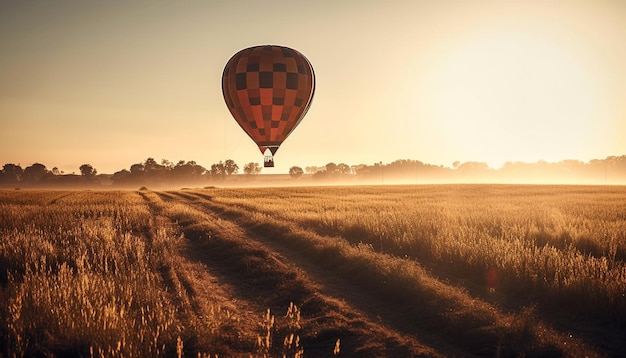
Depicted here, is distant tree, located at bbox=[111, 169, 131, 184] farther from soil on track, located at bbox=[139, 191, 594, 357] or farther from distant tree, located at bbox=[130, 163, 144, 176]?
soil on track, located at bbox=[139, 191, 594, 357]

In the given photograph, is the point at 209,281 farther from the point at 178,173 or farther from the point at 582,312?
the point at 178,173

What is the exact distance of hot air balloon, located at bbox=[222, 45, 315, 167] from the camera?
86.1 ft

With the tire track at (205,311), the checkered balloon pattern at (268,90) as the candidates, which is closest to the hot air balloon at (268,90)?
the checkered balloon pattern at (268,90)

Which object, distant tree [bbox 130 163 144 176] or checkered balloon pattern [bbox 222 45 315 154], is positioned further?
distant tree [bbox 130 163 144 176]

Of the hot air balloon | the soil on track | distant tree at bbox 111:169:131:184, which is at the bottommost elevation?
the soil on track

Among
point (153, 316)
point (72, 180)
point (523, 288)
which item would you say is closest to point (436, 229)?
point (523, 288)

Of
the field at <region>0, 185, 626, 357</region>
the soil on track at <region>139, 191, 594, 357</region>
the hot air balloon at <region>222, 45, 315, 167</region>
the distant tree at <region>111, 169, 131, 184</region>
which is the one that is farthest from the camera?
the distant tree at <region>111, 169, 131, 184</region>

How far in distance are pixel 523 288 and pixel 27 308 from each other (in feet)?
34.1

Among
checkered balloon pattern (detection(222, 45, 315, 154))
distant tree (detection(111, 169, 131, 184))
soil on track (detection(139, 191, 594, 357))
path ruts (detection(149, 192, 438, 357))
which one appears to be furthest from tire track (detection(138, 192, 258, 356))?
distant tree (detection(111, 169, 131, 184))

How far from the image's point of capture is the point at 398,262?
11.6 m

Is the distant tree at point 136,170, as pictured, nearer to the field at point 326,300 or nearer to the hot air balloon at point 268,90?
the hot air balloon at point 268,90

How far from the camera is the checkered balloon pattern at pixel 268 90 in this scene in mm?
26234

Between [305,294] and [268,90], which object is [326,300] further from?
[268,90]

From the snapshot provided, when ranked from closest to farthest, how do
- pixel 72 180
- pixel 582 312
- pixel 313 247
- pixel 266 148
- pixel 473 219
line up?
pixel 582 312, pixel 313 247, pixel 473 219, pixel 266 148, pixel 72 180
